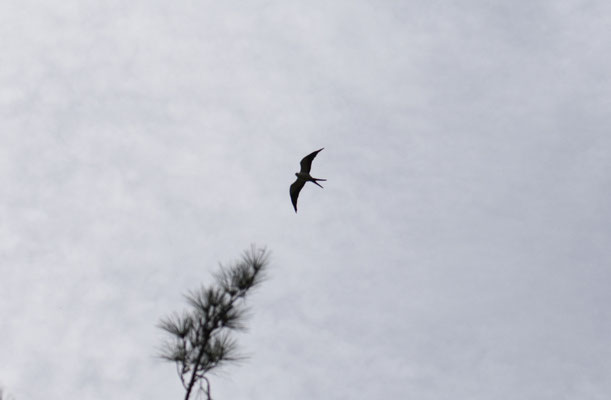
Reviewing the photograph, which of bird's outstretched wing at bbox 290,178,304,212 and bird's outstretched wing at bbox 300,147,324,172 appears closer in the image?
bird's outstretched wing at bbox 300,147,324,172

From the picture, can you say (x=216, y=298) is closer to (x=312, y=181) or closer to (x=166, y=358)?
(x=166, y=358)

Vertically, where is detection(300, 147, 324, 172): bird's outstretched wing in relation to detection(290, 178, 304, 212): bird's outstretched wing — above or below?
above

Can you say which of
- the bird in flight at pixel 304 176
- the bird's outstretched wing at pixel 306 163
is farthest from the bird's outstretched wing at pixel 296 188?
the bird's outstretched wing at pixel 306 163

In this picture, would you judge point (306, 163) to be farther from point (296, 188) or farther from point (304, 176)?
point (296, 188)

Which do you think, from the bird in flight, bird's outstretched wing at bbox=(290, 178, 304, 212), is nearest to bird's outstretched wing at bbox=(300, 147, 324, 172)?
the bird in flight

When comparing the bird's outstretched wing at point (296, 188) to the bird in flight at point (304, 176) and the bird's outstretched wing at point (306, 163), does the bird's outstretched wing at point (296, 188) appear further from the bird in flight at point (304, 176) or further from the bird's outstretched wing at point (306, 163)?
the bird's outstretched wing at point (306, 163)

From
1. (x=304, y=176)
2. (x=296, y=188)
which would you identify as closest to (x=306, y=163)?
(x=304, y=176)

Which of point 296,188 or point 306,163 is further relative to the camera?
point 296,188

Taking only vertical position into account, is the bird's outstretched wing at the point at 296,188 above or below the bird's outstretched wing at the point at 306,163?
below

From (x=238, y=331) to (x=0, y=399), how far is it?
3.19m

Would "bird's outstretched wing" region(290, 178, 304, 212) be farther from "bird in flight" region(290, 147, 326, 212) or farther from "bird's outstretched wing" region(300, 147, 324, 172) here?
"bird's outstretched wing" region(300, 147, 324, 172)

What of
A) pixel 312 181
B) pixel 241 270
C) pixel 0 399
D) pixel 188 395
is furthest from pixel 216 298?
pixel 312 181

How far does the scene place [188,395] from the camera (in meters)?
8.67

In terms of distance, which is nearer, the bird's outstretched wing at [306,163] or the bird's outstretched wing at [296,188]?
the bird's outstretched wing at [306,163]
